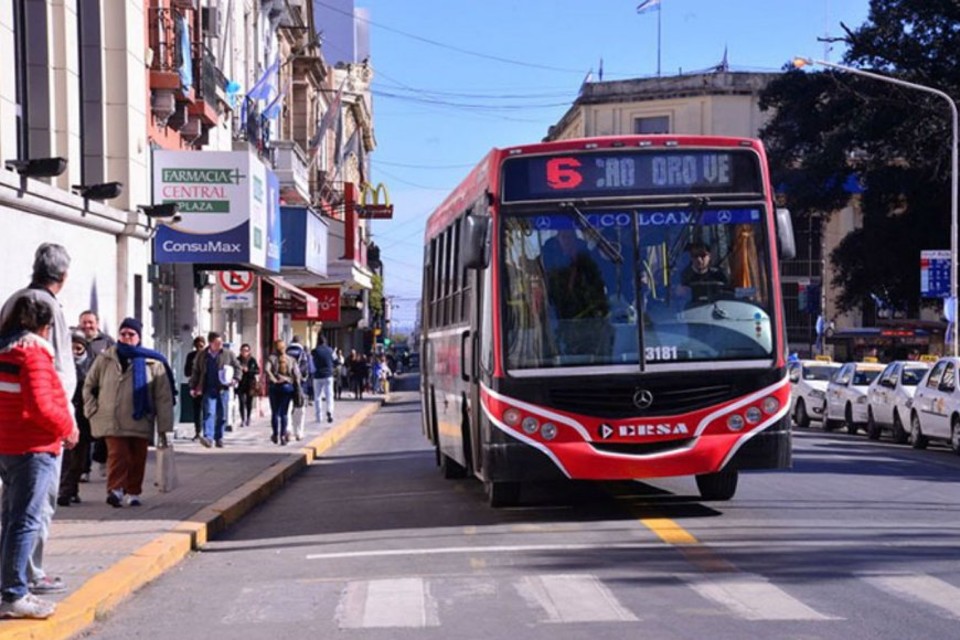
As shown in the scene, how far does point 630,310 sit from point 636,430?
1.04 metres

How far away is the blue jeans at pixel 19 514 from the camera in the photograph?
8.18 m

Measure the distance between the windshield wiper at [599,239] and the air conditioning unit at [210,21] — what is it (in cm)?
2187

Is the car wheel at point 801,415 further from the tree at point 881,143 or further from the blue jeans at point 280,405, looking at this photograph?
the blue jeans at point 280,405

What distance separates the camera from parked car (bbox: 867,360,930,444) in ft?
92.7

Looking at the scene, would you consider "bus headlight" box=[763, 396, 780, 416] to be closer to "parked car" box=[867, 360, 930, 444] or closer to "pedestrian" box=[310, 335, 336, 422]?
"parked car" box=[867, 360, 930, 444]

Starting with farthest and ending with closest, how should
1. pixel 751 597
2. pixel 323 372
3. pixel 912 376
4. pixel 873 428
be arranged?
pixel 323 372 < pixel 873 428 < pixel 912 376 < pixel 751 597

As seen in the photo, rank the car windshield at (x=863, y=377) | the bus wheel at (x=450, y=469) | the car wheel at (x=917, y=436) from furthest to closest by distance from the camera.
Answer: the car windshield at (x=863, y=377) < the car wheel at (x=917, y=436) < the bus wheel at (x=450, y=469)

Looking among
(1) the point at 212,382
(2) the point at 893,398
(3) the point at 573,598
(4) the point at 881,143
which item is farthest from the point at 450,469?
(4) the point at 881,143

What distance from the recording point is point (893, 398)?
94.9 ft

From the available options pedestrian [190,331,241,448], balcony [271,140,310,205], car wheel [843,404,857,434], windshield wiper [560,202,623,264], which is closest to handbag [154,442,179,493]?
windshield wiper [560,202,623,264]

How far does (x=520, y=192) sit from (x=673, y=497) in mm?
3943

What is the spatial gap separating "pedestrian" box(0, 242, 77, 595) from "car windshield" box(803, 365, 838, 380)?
30029 millimetres

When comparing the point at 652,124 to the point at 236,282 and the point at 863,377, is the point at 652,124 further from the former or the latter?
the point at 236,282

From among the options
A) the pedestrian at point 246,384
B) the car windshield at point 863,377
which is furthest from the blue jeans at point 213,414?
the car windshield at point 863,377
